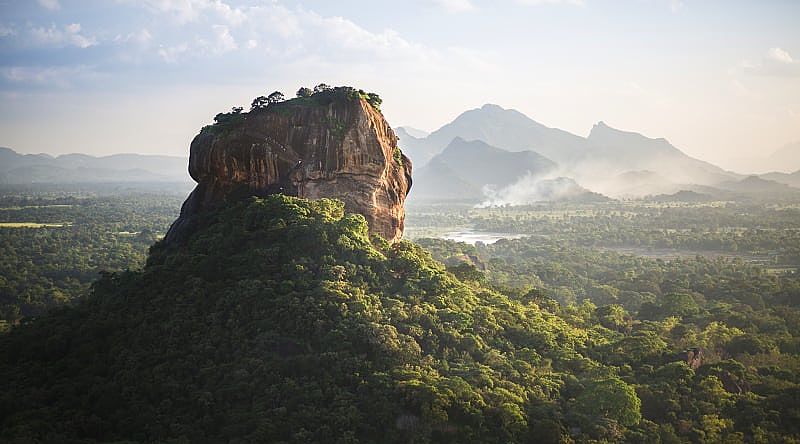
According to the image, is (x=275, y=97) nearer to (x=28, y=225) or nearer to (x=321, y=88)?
(x=321, y=88)

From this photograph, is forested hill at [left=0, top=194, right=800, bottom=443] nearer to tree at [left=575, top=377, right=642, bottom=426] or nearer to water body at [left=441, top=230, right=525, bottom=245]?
tree at [left=575, top=377, right=642, bottom=426]

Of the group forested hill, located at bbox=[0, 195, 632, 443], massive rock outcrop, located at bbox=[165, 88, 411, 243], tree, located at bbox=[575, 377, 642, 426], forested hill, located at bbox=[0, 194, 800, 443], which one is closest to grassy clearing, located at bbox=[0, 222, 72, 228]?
forested hill, located at bbox=[0, 194, 800, 443]

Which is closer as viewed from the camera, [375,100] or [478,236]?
[375,100]

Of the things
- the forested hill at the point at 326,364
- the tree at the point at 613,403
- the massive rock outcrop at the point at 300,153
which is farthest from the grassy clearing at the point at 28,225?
the tree at the point at 613,403

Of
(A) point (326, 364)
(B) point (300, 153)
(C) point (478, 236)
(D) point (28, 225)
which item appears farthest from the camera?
(C) point (478, 236)

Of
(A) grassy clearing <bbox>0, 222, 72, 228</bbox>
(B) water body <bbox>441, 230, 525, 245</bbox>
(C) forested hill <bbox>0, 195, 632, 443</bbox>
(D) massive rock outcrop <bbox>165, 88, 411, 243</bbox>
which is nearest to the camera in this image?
(C) forested hill <bbox>0, 195, 632, 443</bbox>

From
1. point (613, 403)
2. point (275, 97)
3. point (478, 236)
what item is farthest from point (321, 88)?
point (478, 236)
